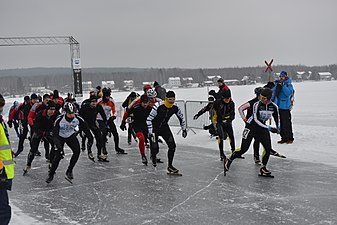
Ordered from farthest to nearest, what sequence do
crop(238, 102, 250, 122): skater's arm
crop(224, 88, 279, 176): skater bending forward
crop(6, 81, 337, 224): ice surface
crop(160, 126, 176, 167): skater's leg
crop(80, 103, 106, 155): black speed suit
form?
crop(80, 103, 106, 155): black speed suit
crop(160, 126, 176, 167): skater's leg
crop(238, 102, 250, 122): skater's arm
crop(224, 88, 279, 176): skater bending forward
crop(6, 81, 337, 224): ice surface

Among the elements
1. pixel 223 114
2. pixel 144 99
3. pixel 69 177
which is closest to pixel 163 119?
pixel 144 99

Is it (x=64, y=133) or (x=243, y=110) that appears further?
(x=243, y=110)

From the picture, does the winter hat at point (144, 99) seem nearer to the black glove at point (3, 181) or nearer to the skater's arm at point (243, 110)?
the skater's arm at point (243, 110)

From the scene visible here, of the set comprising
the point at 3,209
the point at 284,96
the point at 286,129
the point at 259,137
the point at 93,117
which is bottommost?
the point at 286,129

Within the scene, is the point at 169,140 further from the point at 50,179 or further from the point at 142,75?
the point at 142,75

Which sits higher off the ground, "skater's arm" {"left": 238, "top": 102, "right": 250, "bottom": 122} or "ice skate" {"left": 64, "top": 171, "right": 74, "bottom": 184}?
→ "skater's arm" {"left": 238, "top": 102, "right": 250, "bottom": 122}

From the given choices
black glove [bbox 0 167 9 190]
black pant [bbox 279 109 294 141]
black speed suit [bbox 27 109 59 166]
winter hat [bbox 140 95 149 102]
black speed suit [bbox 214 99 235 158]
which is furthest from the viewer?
black pant [bbox 279 109 294 141]

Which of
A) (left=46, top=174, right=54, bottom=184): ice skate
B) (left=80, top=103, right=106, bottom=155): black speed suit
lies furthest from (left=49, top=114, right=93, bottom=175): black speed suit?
(left=80, top=103, right=106, bottom=155): black speed suit

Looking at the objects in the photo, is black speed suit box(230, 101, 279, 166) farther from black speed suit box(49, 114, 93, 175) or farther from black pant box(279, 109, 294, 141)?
black pant box(279, 109, 294, 141)

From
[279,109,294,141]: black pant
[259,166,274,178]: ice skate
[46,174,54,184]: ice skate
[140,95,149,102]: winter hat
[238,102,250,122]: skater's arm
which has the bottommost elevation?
[46,174,54,184]: ice skate

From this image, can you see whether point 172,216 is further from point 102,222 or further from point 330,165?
point 330,165

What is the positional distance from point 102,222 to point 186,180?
282 centimetres

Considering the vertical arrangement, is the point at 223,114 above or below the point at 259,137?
above

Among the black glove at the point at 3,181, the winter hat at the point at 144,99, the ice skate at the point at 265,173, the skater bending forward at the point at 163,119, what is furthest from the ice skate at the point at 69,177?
the black glove at the point at 3,181
